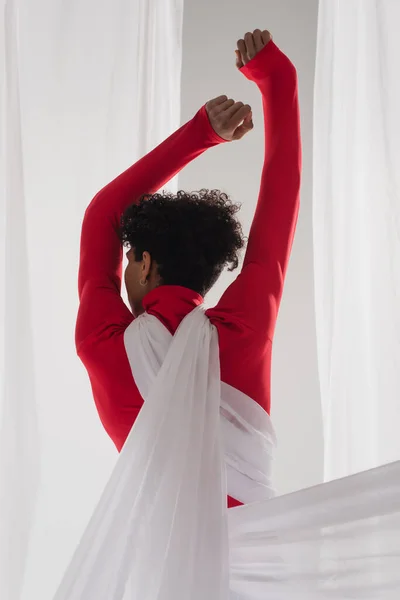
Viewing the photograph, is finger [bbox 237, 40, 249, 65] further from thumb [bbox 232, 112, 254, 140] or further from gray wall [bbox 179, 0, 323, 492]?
gray wall [bbox 179, 0, 323, 492]

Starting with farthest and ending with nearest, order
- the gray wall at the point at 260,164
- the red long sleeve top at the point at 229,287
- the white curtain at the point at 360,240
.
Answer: the gray wall at the point at 260,164, the white curtain at the point at 360,240, the red long sleeve top at the point at 229,287

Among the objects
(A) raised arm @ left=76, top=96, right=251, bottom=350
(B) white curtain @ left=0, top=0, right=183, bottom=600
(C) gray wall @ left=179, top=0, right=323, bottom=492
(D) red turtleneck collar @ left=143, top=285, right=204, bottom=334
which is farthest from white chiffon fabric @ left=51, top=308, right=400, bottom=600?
(C) gray wall @ left=179, top=0, right=323, bottom=492

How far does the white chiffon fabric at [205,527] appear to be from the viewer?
80 cm

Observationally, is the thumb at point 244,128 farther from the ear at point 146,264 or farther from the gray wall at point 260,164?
the gray wall at point 260,164

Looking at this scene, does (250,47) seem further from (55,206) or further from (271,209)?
(55,206)

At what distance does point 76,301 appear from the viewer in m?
1.22

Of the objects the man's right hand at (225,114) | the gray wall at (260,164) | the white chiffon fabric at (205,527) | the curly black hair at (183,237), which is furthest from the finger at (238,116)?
the gray wall at (260,164)

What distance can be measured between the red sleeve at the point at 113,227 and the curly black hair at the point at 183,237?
0.06 m

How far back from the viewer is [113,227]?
1.09m

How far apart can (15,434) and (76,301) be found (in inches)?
9.4

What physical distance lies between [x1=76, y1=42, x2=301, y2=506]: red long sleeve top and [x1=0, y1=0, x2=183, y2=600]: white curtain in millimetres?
146

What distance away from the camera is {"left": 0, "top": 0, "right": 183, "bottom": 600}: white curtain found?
114cm

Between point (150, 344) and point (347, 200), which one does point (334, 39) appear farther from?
point (150, 344)

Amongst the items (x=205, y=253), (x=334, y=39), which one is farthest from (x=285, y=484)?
(x=334, y=39)
